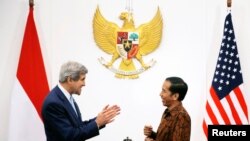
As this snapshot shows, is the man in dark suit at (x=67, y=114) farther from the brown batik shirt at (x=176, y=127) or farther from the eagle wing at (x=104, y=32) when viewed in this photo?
the eagle wing at (x=104, y=32)

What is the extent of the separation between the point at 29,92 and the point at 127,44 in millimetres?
1144

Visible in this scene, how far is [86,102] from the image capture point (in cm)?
387

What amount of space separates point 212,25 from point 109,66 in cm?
119

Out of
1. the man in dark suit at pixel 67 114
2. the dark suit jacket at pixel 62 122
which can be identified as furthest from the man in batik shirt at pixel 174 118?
the dark suit jacket at pixel 62 122

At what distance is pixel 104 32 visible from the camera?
3.83 meters

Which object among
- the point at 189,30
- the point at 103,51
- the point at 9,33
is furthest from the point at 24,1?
the point at 189,30

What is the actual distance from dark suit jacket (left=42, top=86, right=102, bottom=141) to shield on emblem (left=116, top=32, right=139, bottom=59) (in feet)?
4.53

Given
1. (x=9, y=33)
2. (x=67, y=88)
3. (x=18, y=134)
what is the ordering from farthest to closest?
(x=9, y=33) < (x=18, y=134) < (x=67, y=88)

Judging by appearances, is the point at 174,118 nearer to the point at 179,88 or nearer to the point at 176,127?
the point at 176,127

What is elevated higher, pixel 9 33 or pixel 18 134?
pixel 9 33

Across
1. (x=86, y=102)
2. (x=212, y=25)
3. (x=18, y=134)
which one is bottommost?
(x=18, y=134)

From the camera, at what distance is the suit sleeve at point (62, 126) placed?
2449 mm

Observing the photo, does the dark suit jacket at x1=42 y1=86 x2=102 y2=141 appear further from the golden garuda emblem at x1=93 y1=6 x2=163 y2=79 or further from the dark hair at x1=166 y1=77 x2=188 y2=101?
the golden garuda emblem at x1=93 y1=6 x2=163 y2=79

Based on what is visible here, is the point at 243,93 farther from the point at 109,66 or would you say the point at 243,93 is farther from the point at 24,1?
the point at 24,1
